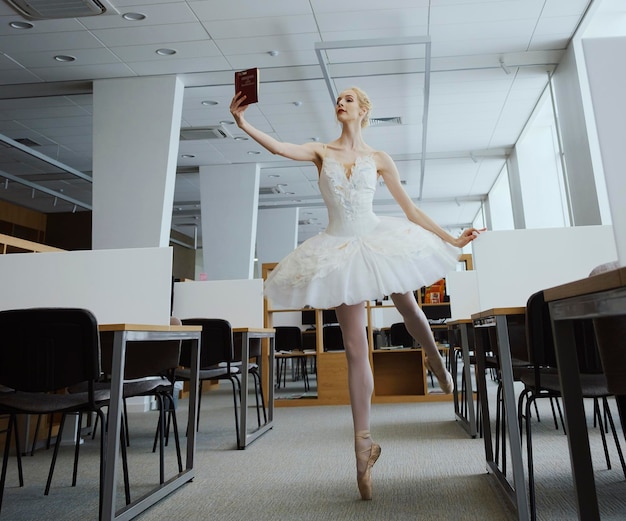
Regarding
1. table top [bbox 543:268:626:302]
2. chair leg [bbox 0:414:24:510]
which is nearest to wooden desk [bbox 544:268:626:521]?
table top [bbox 543:268:626:302]

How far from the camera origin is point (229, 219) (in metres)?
9.21

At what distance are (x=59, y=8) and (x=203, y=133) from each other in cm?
324

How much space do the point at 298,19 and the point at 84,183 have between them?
21.3 ft

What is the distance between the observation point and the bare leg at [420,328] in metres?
2.19

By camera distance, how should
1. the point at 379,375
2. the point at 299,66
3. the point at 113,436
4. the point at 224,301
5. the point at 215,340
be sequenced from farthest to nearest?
the point at 299,66 < the point at 379,375 < the point at 224,301 < the point at 215,340 < the point at 113,436

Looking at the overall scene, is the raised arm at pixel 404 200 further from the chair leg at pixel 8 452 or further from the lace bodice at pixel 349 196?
the chair leg at pixel 8 452

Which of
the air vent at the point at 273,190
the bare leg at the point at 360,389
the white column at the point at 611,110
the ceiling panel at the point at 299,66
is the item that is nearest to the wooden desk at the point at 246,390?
the bare leg at the point at 360,389

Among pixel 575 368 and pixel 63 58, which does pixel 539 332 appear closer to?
pixel 575 368

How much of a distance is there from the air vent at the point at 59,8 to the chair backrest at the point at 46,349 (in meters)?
4.04

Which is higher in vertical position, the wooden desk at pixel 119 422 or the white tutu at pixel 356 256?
the white tutu at pixel 356 256

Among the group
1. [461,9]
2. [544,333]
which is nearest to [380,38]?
[461,9]

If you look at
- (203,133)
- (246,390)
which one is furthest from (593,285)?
(203,133)

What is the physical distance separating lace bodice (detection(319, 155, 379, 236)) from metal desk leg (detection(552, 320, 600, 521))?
3.84 feet

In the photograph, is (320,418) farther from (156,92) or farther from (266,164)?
(266,164)
